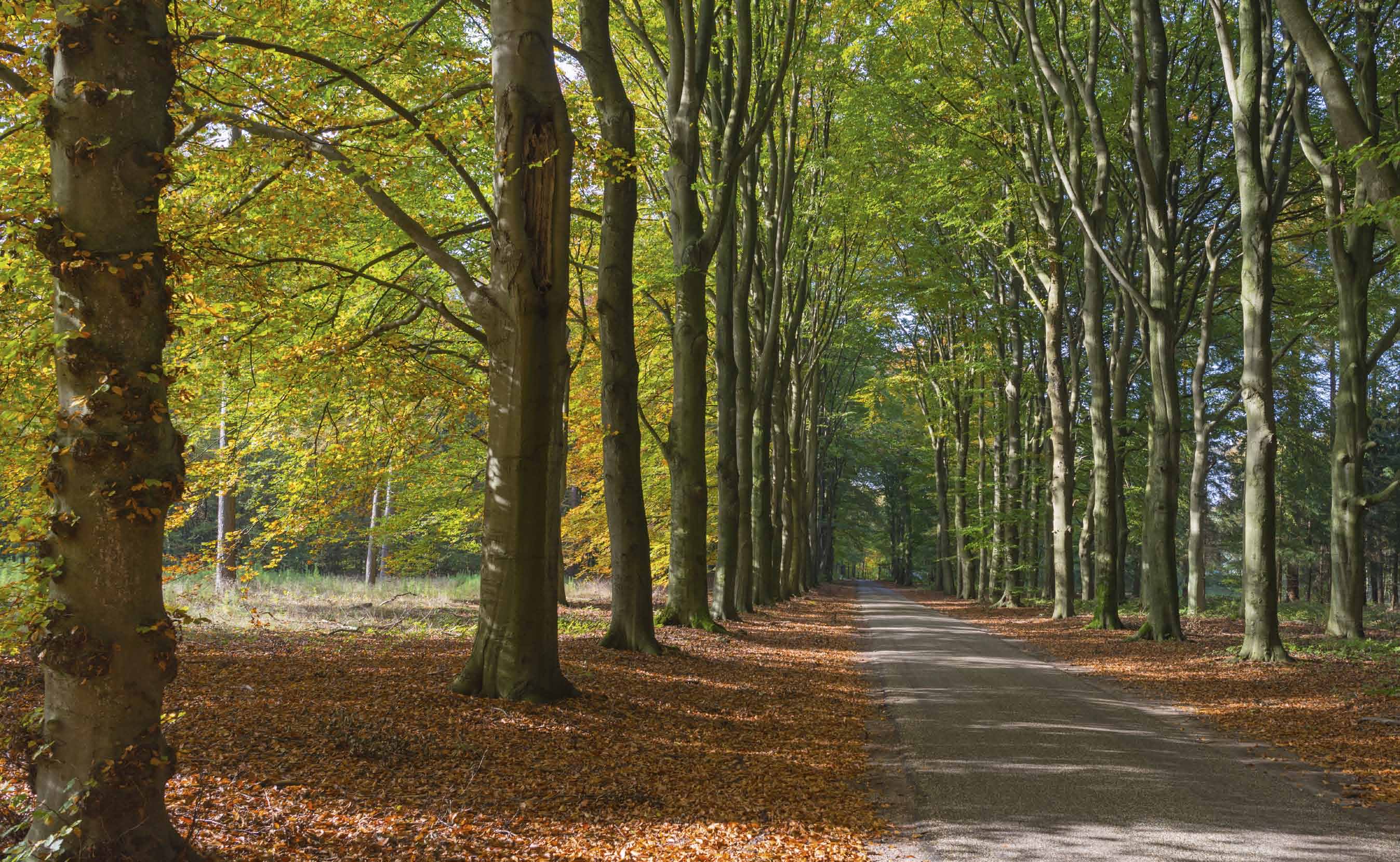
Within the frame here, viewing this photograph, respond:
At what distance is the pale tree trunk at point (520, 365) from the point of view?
25.3ft

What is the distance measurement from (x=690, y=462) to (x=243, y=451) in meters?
6.28

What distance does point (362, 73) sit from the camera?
31.4 ft

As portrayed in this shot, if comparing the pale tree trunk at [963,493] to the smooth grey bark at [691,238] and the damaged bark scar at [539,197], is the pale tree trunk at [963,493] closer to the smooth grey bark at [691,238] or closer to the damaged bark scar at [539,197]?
the smooth grey bark at [691,238]

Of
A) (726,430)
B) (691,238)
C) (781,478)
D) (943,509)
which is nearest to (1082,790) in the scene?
(691,238)

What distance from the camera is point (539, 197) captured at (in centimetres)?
789

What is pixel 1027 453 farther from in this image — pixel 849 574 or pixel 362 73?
pixel 849 574

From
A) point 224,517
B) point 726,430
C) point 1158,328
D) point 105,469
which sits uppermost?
point 1158,328

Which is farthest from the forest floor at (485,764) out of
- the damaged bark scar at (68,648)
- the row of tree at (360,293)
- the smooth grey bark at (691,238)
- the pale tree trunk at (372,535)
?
the pale tree trunk at (372,535)

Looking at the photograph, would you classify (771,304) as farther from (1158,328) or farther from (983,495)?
(983,495)

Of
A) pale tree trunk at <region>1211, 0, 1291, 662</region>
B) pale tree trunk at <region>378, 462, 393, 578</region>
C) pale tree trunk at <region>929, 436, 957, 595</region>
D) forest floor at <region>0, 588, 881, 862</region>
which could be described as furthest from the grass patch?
pale tree trunk at <region>929, 436, 957, 595</region>

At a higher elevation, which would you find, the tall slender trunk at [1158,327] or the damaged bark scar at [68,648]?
the tall slender trunk at [1158,327]

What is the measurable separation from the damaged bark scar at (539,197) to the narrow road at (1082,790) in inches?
193

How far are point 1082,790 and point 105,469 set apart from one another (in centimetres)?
584

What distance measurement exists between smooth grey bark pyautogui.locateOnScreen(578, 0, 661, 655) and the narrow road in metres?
3.41
